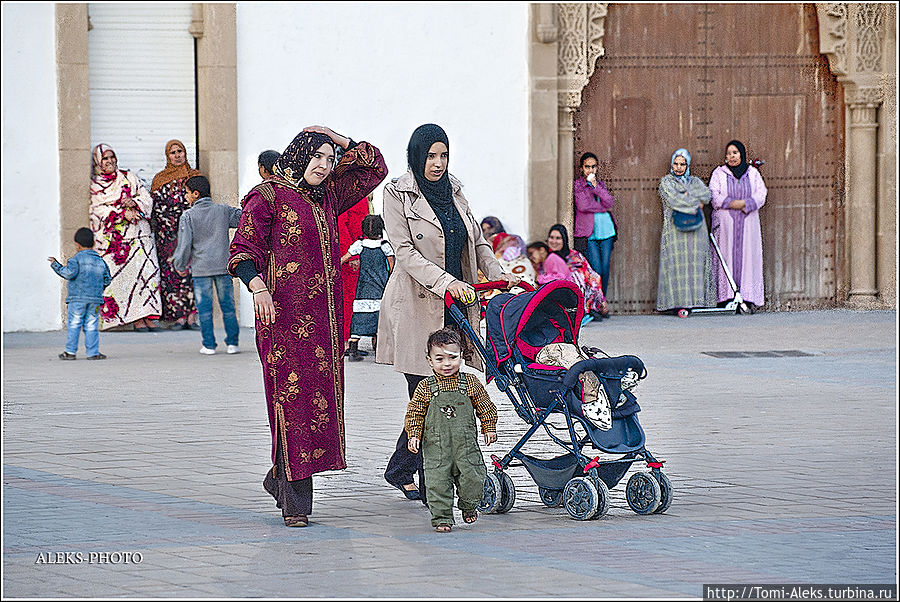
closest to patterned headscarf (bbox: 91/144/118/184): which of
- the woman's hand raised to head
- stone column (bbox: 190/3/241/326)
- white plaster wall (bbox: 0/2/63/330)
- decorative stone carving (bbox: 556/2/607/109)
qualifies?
white plaster wall (bbox: 0/2/63/330)

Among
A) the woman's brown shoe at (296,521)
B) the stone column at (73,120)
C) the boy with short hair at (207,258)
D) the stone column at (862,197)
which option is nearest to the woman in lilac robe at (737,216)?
the stone column at (862,197)

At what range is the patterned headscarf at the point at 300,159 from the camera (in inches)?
261

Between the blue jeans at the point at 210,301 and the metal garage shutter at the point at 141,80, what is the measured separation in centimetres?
285

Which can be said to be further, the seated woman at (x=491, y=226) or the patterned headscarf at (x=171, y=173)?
the seated woman at (x=491, y=226)

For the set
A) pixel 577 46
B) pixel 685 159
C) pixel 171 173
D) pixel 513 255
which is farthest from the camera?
pixel 577 46

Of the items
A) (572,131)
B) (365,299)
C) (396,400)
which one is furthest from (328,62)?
(396,400)

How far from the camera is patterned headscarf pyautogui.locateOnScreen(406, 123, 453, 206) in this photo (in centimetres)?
695

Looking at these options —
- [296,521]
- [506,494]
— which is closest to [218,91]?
[506,494]

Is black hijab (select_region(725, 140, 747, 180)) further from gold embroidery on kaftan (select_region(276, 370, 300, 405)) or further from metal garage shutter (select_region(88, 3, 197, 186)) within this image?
gold embroidery on kaftan (select_region(276, 370, 300, 405))

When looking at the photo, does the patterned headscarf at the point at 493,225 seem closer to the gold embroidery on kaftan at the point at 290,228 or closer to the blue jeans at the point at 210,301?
the blue jeans at the point at 210,301

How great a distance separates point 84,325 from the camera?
13453 millimetres

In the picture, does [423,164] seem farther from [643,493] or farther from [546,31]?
[546,31]

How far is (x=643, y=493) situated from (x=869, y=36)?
40.5 ft

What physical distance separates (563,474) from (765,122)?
11617mm
